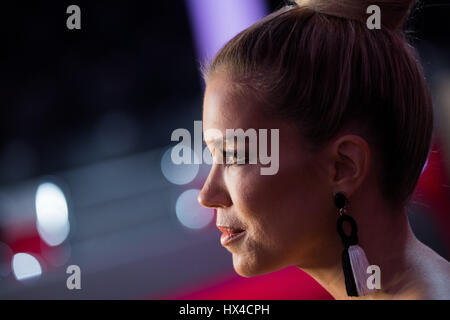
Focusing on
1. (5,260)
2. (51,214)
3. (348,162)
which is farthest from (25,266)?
(348,162)

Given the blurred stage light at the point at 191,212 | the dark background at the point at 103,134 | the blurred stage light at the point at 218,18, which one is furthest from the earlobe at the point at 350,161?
the blurred stage light at the point at 191,212

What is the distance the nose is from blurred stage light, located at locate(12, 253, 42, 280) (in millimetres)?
3389

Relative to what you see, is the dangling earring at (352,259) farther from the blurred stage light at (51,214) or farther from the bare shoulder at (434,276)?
the blurred stage light at (51,214)

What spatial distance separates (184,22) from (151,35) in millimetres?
380

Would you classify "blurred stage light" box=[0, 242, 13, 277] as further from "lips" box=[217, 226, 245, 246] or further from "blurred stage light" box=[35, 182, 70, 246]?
"lips" box=[217, 226, 245, 246]

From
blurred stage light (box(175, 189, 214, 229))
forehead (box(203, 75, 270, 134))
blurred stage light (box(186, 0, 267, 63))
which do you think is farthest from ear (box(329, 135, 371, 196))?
blurred stage light (box(175, 189, 214, 229))

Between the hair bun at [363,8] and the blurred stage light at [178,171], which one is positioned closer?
the hair bun at [363,8]

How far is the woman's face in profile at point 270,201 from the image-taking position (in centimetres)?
150

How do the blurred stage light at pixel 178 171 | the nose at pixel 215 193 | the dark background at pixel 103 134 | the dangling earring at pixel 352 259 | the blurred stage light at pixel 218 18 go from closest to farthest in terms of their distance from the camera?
1. the dangling earring at pixel 352 259
2. the nose at pixel 215 193
3. the blurred stage light at pixel 218 18
4. the dark background at pixel 103 134
5. the blurred stage light at pixel 178 171

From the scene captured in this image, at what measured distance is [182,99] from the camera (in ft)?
17.5

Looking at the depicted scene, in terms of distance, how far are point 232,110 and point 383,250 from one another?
545mm

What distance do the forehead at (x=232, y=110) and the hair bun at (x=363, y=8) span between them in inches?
12.4
